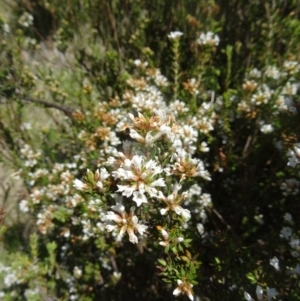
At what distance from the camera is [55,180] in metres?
2.89

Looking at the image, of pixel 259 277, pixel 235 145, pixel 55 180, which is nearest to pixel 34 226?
pixel 55 180

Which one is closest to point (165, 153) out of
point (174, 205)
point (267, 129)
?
point (174, 205)

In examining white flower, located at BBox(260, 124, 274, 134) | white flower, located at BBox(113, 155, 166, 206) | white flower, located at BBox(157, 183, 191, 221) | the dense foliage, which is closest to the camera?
white flower, located at BBox(113, 155, 166, 206)

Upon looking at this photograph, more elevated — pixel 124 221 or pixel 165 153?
pixel 165 153

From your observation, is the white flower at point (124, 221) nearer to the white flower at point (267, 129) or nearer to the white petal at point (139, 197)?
the white petal at point (139, 197)

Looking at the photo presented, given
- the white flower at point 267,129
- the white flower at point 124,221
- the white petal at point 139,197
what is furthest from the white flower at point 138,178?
the white flower at point 267,129

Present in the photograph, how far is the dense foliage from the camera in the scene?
1.90 metres

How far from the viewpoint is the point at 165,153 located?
162 cm

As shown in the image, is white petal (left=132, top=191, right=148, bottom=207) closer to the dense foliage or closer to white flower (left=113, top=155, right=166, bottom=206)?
white flower (left=113, top=155, right=166, bottom=206)

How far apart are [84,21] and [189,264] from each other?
3.09 meters

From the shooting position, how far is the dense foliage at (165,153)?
74.8 inches

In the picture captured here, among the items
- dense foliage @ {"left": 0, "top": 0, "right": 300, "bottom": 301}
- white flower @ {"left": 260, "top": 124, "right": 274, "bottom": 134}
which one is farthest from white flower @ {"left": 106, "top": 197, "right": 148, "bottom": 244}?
white flower @ {"left": 260, "top": 124, "right": 274, "bottom": 134}

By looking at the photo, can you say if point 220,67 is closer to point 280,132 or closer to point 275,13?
point 275,13

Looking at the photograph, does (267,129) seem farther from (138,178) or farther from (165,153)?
(138,178)
